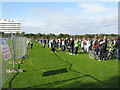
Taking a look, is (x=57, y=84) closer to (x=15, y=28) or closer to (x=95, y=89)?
(x=95, y=89)

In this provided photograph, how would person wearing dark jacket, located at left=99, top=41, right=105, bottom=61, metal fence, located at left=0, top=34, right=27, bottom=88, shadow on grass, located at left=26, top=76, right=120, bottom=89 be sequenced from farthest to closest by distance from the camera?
person wearing dark jacket, located at left=99, top=41, right=105, bottom=61, metal fence, located at left=0, top=34, right=27, bottom=88, shadow on grass, located at left=26, top=76, right=120, bottom=89

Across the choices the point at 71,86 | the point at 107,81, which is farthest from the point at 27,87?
the point at 107,81

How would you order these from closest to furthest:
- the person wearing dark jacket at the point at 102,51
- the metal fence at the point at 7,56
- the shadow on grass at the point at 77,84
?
1. the shadow on grass at the point at 77,84
2. the metal fence at the point at 7,56
3. the person wearing dark jacket at the point at 102,51

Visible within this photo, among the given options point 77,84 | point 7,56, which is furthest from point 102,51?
point 7,56

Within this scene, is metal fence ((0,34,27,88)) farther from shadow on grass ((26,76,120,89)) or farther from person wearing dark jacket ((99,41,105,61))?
person wearing dark jacket ((99,41,105,61))

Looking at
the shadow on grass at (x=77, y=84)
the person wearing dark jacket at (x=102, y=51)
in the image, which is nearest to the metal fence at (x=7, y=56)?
the shadow on grass at (x=77, y=84)

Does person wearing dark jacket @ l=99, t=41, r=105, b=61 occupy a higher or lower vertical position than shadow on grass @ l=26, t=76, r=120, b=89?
higher

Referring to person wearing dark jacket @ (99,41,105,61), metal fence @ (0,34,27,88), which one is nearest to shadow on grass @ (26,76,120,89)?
metal fence @ (0,34,27,88)

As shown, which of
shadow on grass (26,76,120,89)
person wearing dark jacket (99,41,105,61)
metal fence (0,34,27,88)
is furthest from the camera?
person wearing dark jacket (99,41,105,61)

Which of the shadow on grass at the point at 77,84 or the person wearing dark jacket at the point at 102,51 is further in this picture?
the person wearing dark jacket at the point at 102,51

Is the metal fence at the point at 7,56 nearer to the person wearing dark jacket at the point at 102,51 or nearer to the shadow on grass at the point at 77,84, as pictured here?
the shadow on grass at the point at 77,84

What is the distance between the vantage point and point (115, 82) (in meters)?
6.91

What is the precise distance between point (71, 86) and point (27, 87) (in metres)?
1.62

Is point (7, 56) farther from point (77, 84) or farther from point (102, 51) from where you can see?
point (102, 51)
